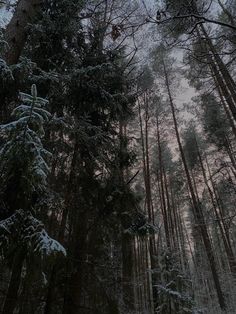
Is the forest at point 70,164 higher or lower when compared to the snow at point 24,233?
higher

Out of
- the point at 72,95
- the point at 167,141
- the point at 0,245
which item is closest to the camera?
the point at 0,245

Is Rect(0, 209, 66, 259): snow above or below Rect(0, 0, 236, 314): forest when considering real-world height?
below

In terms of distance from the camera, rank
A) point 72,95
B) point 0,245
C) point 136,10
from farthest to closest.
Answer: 1. point 136,10
2. point 72,95
3. point 0,245

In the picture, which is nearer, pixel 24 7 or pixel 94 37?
pixel 24 7

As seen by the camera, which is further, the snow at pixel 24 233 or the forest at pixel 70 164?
the forest at pixel 70 164

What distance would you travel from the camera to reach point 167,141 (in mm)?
16453

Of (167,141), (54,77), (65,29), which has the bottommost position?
(54,77)

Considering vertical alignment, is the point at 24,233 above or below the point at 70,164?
below

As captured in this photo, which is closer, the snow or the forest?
the snow

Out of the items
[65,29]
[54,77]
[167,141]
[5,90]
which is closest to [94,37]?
[65,29]

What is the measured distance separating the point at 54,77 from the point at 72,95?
702 millimetres

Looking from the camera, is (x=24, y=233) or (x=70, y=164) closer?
(x=24, y=233)

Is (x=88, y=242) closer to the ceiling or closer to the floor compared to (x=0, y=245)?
closer to the ceiling

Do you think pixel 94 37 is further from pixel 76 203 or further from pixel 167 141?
pixel 167 141
